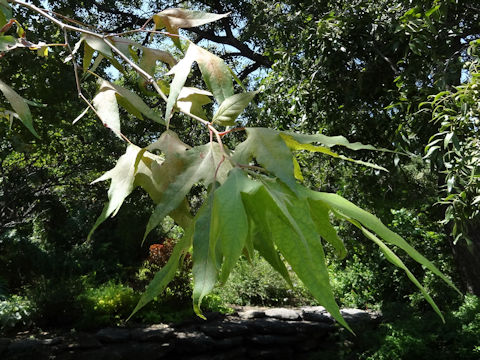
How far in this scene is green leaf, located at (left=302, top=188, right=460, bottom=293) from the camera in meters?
0.32

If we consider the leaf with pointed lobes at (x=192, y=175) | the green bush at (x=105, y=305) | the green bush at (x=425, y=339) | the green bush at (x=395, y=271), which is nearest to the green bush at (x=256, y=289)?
the green bush at (x=395, y=271)

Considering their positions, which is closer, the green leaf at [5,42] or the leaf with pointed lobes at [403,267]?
the leaf with pointed lobes at [403,267]

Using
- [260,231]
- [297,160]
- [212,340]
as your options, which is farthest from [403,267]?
[212,340]

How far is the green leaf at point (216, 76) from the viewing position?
53 cm

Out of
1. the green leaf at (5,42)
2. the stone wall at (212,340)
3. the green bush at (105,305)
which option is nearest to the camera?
the green leaf at (5,42)

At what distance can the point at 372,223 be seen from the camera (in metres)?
0.35

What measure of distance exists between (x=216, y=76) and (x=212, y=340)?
6.47 meters

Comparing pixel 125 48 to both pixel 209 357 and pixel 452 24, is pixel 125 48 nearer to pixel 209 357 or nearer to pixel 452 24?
pixel 452 24

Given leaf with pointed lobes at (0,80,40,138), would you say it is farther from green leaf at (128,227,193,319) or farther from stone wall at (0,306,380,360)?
stone wall at (0,306,380,360)

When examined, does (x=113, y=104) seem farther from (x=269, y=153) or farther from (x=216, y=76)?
(x=269, y=153)

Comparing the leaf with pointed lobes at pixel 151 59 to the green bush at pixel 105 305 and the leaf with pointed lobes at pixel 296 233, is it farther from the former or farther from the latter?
the green bush at pixel 105 305

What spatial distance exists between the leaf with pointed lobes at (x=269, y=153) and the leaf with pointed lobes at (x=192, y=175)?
2 cm

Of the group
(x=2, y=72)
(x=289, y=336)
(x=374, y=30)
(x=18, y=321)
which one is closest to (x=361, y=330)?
(x=289, y=336)

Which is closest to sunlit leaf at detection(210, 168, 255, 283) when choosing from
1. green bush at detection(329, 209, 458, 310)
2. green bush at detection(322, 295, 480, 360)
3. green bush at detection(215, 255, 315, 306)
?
green bush at detection(322, 295, 480, 360)
